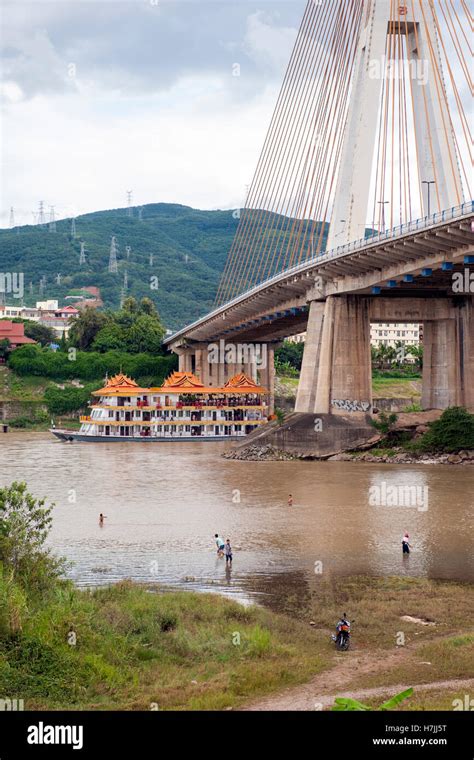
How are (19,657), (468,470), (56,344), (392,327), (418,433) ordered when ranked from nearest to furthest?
(19,657) → (468,470) → (418,433) → (56,344) → (392,327)

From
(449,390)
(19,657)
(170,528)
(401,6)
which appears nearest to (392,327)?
(449,390)

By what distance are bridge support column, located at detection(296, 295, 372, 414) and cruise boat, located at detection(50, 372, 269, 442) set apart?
→ 52.0 ft

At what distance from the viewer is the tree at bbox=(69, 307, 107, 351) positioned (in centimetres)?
10681

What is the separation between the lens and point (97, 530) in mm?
30203

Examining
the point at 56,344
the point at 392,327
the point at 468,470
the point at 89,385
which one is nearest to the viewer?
the point at 468,470

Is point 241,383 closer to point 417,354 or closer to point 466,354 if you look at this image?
point 466,354

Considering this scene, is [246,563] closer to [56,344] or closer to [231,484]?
[231,484]

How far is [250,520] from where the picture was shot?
32281 mm

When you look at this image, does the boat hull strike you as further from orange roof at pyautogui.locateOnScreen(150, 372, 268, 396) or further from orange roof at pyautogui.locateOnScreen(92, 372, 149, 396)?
orange roof at pyautogui.locateOnScreen(150, 372, 268, 396)

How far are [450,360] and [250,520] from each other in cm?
2642

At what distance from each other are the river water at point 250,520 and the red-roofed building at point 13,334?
165 feet

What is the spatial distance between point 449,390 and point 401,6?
20.3 metres

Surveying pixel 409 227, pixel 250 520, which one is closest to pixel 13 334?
pixel 409 227
